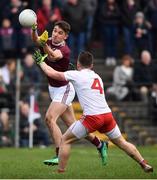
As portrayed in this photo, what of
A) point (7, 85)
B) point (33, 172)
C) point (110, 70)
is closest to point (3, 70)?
point (7, 85)

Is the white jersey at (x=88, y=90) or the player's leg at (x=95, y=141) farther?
the player's leg at (x=95, y=141)

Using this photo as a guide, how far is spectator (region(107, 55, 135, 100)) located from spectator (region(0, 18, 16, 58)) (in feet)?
10.2

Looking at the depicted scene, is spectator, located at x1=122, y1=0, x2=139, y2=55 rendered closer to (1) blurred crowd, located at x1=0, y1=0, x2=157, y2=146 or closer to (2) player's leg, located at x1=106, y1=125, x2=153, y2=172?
(1) blurred crowd, located at x1=0, y1=0, x2=157, y2=146

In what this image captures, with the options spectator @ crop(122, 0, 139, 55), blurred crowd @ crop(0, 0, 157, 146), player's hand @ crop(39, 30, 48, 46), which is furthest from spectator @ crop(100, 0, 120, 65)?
player's hand @ crop(39, 30, 48, 46)

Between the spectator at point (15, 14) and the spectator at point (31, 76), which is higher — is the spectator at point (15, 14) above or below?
above

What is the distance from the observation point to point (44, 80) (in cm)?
2983

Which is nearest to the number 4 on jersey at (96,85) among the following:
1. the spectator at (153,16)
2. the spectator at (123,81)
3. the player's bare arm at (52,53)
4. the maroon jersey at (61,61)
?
the player's bare arm at (52,53)

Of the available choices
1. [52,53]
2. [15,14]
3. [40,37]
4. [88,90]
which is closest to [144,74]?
[15,14]

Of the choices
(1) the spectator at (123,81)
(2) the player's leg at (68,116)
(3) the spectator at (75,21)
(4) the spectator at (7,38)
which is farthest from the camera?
(3) the spectator at (75,21)

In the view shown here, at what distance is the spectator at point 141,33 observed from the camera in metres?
30.3

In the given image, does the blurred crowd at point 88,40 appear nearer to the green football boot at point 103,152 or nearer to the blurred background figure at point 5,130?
the blurred background figure at point 5,130

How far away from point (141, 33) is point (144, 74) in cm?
142

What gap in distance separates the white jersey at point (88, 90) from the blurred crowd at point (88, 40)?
37.2ft

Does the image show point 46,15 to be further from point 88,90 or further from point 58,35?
point 88,90
